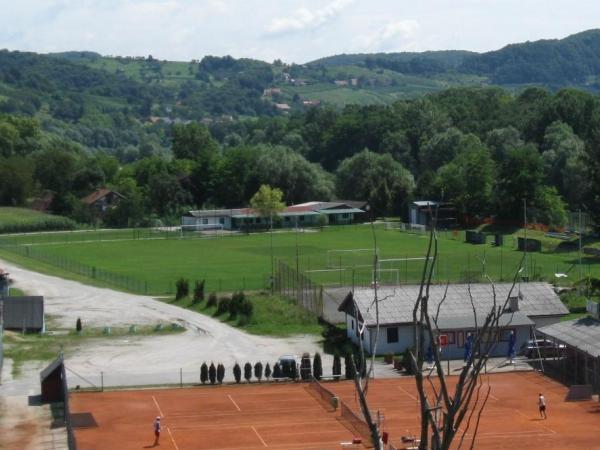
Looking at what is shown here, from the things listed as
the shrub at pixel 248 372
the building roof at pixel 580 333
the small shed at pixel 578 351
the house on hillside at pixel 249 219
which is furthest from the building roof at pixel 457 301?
the house on hillside at pixel 249 219

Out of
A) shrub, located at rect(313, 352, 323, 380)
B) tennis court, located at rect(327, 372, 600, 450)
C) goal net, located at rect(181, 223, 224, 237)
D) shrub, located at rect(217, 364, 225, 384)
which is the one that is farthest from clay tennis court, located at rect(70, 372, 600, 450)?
goal net, located at rect(181, 223, 224, 237)

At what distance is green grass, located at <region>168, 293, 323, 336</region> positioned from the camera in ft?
196

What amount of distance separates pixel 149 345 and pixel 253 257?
125ft

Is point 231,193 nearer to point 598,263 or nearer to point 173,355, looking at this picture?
point 598,263

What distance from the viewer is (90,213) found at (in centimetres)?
12975

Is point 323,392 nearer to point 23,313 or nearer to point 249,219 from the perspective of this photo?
point 23,313

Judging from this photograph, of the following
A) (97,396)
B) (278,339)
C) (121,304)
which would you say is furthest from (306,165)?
(97,396)

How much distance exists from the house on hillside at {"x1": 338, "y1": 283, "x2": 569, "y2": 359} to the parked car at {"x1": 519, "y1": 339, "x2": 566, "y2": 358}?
1.02 m

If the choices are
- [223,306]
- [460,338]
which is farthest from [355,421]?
[223,306]

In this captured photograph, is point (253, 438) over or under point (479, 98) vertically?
under

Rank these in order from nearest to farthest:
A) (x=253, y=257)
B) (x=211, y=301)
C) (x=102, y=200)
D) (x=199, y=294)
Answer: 1. (x=211, y=301)
2. (x=199, y=294)
3. (x=253, y=257)
4. (x=102, y=200)

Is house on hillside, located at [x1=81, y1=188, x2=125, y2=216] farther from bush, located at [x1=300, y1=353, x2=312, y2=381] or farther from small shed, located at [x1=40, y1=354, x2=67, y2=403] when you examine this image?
small shed, located at [x1=40, y1=354, x2=67, y2=403]

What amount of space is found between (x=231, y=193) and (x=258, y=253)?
43.8 meters

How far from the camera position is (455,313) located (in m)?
54.3
